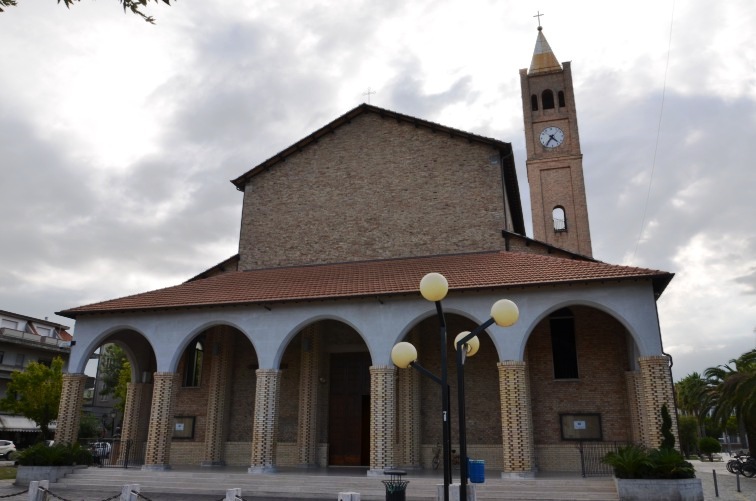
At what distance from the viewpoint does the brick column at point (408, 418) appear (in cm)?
1867

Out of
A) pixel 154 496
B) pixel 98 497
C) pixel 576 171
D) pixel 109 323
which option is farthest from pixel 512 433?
pixel 576 171

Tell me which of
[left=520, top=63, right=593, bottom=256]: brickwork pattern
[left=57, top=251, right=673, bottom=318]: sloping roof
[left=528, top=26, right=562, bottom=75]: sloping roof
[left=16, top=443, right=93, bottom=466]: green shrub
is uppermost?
[left=528, top=26, right=562, bottom=75]: sloping roof

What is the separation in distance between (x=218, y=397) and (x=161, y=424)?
3.20 meters

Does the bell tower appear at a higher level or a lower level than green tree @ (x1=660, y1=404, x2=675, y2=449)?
higher

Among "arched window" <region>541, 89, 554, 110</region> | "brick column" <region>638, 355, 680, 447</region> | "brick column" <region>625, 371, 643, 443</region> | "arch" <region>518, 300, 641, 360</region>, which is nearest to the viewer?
"brick column" <region>638, 355, 680, 447</region>

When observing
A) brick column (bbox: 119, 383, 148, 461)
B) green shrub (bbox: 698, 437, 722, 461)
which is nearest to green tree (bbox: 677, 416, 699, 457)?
green shrub (bbox: 698, 437, 722, 461)

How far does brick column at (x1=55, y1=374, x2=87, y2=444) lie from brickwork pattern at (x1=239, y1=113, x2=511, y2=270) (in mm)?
7419

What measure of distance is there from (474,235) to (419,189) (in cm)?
297

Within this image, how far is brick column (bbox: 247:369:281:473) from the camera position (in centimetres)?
1730

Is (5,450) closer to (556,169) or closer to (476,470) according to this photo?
(476,470)

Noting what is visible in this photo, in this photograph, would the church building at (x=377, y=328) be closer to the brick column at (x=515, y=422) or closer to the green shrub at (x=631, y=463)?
the brick column at (x=515, y=422)

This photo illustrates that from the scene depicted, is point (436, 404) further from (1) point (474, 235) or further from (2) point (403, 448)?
(1) point (474, 235)

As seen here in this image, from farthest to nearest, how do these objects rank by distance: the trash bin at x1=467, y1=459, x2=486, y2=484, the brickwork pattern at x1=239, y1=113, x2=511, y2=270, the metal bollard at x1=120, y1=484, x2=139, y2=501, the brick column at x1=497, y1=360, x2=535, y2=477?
1. the brickwork pattern at x1=239, y1=113, x2=511, y2=270
2. the brick column at x1=497, y1=360, x2=535, y2=477
3. the trash bin at x1=467, y1=459, x2=486, y2=484
4. the metal bollard at x1=120, y1=484, x2=139, y2=501

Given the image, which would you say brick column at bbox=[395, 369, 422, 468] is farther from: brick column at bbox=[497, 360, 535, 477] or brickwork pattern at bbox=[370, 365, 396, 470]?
brick column at bbox=[497, 360, 535, 477]
